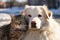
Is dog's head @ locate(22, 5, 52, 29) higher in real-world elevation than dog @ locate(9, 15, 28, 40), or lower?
higher

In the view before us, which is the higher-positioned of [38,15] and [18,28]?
[38,15]

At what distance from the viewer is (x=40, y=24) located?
282cm

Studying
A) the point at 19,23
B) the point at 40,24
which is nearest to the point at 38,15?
the point at 40,24

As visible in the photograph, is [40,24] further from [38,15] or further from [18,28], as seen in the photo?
[18,28]

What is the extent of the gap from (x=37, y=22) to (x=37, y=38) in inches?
10.2

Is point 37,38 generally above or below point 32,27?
below

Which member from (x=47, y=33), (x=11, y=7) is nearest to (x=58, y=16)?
(x=11, y=7)

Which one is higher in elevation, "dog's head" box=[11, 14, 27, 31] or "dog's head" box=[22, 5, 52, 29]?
"dog's head" box=[22, 5, 52, 29]

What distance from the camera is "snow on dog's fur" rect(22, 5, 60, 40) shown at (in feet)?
9.30

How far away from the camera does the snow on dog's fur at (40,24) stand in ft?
9.30

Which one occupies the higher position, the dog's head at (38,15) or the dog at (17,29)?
the dog's head at (38,15)

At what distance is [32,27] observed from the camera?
8.99ft

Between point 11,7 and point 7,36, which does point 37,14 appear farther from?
point 11,7

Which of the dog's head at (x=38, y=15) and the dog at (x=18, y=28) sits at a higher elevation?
the dog's head at (x=38, y=15)
